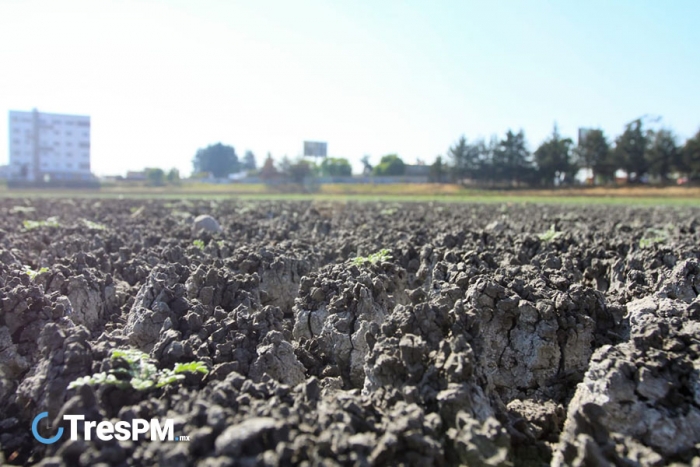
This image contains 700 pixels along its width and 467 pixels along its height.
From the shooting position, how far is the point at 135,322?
5016mm

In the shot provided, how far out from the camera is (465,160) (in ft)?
283

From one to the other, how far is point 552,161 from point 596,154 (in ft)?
29.2

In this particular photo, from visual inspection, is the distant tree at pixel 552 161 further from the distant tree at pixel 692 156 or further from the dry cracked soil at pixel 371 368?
the dry cracked soil at pixel 371 368

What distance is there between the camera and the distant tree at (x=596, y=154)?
8394cm

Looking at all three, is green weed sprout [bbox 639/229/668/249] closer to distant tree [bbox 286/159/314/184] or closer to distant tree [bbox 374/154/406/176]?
distant tree [bbox 286/159/314/184]

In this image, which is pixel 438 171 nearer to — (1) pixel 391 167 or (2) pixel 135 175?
(1) pixel 391 167

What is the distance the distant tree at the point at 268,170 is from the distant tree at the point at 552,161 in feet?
144

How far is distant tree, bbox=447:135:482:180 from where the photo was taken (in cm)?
8569

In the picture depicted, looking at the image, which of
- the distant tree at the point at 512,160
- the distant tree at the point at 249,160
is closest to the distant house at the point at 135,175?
the distant tree at the point at 249,160

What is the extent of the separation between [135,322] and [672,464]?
4401 mm

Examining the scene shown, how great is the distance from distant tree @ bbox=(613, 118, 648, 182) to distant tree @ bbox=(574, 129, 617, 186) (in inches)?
67.2

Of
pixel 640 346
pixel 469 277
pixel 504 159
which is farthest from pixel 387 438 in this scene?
pixel 504 159

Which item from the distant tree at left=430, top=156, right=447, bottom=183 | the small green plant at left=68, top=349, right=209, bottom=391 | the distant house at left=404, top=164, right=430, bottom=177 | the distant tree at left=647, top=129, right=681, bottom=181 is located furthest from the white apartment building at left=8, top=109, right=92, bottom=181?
the small green plant at left=68, top=349, right=209, bottom=391

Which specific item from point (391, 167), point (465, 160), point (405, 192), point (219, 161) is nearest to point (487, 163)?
point (465, 160)
